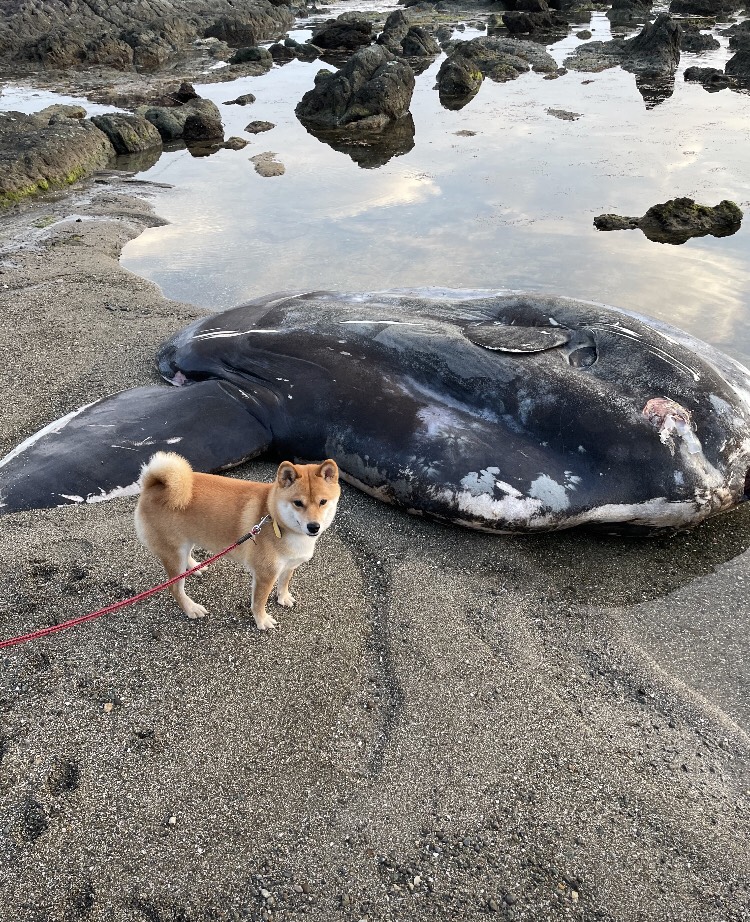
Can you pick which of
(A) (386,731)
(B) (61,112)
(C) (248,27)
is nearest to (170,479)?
(A) (386,731)

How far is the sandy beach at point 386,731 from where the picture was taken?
282cm

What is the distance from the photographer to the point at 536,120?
14141 millimetres

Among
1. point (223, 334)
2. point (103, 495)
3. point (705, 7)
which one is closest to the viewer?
point (103, 495)

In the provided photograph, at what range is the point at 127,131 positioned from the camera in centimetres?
1245

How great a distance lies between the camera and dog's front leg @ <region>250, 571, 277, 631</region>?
141 inches

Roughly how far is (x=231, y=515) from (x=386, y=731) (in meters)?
1.18

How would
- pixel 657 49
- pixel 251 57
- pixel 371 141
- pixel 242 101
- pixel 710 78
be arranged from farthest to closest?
1. pixel 251 57
2. pixel 657 49
3. pixel 710 78
4. pixel 242 101
5. pixel 371 141

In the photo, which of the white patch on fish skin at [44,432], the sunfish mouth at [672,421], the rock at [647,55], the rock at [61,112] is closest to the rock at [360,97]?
the rock at [61,112]

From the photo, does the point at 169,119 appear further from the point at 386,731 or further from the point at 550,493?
the point at 386,731

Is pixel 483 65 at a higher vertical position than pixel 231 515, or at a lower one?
lower

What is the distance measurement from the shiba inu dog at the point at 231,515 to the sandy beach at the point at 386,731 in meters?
0.48

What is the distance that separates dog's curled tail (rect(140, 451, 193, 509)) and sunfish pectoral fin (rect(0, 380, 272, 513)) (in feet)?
4.86

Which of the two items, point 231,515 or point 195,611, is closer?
point 231,515

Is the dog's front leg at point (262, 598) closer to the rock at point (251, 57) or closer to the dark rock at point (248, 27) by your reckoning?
the rock at point (251, 57)
